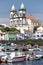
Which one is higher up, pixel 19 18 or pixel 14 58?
pixel 19 18

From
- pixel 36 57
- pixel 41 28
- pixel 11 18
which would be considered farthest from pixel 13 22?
pixel 36 57

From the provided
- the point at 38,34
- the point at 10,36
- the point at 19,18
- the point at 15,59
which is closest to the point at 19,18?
the point at 19,18

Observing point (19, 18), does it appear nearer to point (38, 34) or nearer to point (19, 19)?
point (19, 19)

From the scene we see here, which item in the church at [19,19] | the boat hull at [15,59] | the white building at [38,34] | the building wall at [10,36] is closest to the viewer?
the boat hull at [15,59]

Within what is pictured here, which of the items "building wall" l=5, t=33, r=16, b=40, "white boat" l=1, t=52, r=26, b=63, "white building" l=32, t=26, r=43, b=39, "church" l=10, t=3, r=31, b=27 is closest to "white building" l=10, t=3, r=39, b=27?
"church" l=10, t=3, r=31, b=27

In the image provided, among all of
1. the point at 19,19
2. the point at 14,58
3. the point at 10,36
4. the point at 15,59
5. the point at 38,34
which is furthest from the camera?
the point at 19,19

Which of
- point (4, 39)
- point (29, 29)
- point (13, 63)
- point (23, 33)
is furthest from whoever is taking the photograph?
point (29, 29)

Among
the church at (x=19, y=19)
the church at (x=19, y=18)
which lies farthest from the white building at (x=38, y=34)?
the church at (x=19, y=18)

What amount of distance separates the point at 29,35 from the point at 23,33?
5.04 ft

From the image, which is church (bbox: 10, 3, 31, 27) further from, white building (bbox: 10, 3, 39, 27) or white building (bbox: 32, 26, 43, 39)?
white building (bbox: 32, 26, 43, 39)

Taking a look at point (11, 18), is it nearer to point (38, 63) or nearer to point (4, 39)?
point (4, 39)

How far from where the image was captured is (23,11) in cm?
10200

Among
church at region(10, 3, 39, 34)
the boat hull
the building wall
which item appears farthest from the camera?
church at region(10, 3, 39, 34)

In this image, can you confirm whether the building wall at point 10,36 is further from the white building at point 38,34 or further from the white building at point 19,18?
the white building at point 19,18
